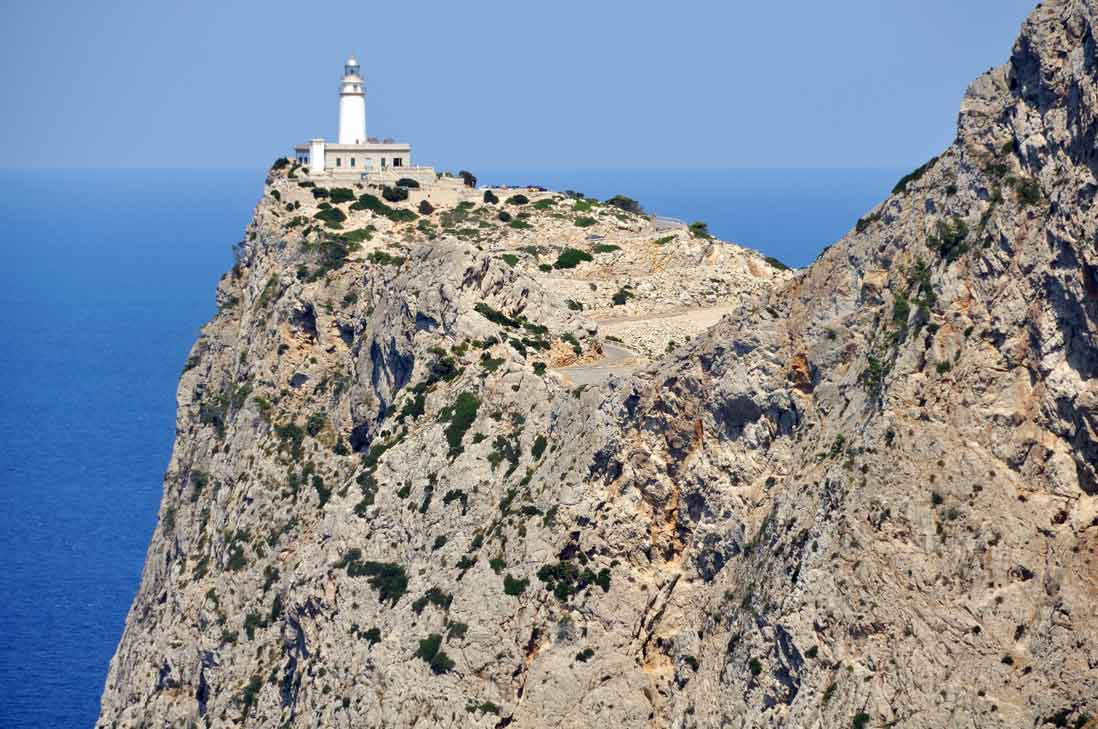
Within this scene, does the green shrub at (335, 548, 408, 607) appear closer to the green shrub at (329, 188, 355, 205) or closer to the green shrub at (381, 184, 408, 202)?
the green shrub at (329, 188, 355, 205)

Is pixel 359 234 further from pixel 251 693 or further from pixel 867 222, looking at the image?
pixel 867 222

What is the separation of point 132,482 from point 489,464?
9905 centimetres

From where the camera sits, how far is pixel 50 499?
137 m

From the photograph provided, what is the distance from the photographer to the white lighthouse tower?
295 ft

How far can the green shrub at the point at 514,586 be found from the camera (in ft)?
144

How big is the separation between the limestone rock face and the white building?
63.0ft

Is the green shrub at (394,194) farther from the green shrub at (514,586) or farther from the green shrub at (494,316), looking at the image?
the green shrub at (514,586)

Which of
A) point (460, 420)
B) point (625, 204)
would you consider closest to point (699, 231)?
point (625, 204)

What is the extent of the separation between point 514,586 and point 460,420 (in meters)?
7.83

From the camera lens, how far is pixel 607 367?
5459cm

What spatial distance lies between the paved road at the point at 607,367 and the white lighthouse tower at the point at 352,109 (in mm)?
35402

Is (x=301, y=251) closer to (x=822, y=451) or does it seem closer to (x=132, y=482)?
(x=822, y=451)

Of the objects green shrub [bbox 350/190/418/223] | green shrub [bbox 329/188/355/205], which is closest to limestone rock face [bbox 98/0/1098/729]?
green shrub [bbox 350/190/418/223]

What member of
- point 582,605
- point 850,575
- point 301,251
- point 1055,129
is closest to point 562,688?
point 582,605
